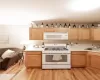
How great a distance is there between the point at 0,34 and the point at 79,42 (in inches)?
143

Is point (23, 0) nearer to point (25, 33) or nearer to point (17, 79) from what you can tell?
point (17, 79)

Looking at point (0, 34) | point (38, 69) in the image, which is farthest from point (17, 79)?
point (0, 34)

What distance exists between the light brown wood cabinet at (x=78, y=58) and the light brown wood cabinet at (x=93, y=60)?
168 mm

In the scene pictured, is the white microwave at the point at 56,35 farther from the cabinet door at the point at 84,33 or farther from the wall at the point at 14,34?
the wall at the point at 14,34

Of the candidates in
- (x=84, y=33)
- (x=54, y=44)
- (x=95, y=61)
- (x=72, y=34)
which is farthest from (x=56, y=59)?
(x=84, y=33)

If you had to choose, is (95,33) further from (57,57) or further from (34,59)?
(34,59)

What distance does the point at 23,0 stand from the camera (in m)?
3.20

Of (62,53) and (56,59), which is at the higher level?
(62,53)

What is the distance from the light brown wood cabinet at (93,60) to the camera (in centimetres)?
519

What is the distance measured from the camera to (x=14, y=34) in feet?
22.2

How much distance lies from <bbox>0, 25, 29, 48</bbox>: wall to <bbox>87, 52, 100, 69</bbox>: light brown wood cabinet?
3.01m

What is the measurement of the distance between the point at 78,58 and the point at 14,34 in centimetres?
314

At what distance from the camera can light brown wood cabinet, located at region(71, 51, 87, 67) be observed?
18.2ft

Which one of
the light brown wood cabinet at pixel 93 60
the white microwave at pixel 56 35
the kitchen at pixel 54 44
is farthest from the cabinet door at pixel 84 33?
the light brown wood cabinet at pixel 93 60
